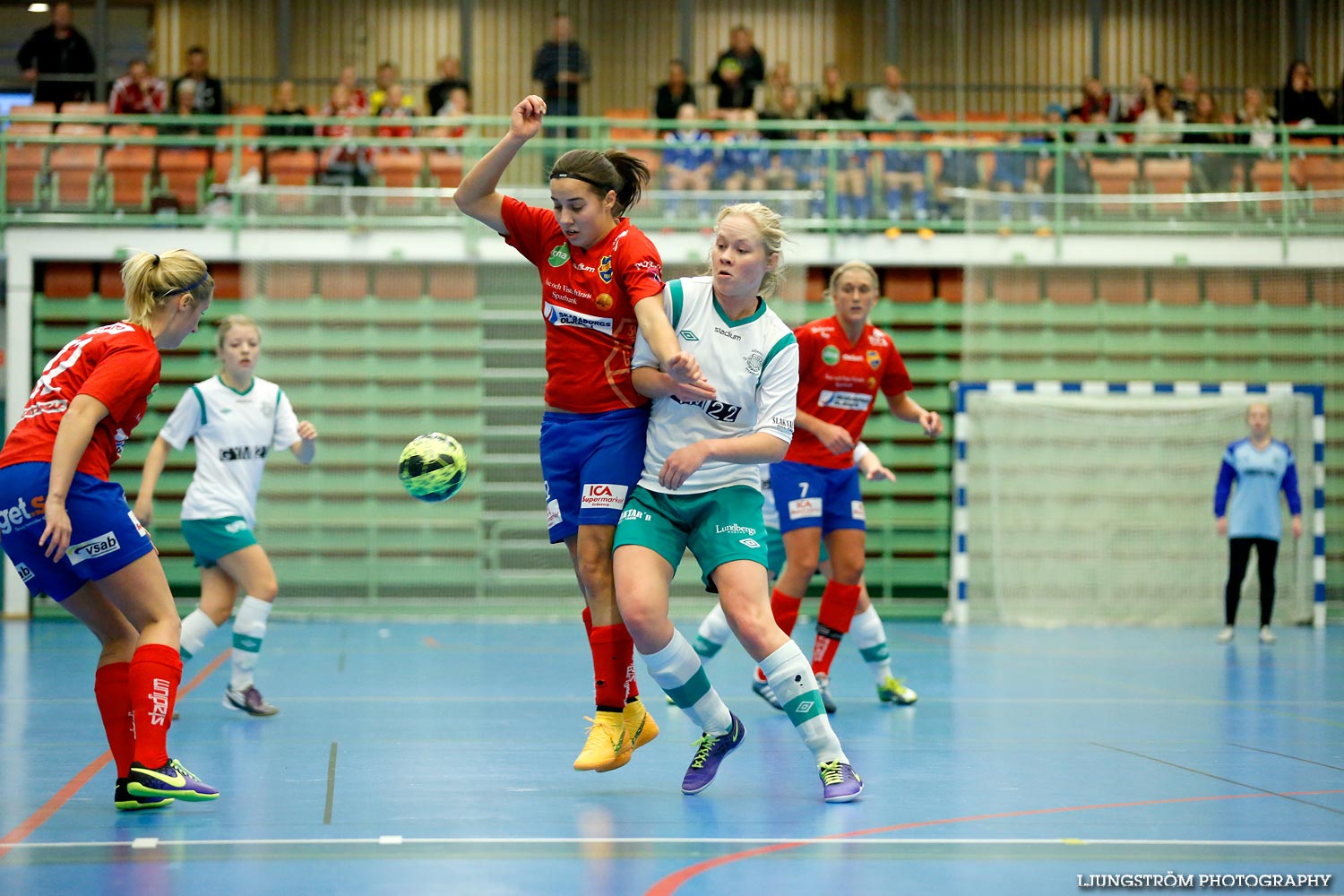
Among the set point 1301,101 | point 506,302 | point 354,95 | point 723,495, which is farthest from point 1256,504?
point 354,95

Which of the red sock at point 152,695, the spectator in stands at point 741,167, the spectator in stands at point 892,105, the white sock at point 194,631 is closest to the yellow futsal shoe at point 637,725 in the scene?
the red sock at point 152,695

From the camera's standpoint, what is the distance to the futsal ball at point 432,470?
5535mm

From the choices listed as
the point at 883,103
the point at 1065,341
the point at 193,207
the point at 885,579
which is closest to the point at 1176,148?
the point at 1065,341

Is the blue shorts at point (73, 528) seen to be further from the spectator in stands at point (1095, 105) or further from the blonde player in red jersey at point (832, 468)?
the spectator in stands at point (1095, 105)

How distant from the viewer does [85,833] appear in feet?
13.7

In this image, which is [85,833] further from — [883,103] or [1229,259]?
[883,103]

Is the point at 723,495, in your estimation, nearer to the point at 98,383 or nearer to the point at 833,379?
the point at 98,383

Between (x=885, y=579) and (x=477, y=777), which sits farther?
(x=885, y=579)

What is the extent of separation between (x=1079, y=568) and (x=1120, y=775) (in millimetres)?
8598

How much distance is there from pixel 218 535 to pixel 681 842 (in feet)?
12.9

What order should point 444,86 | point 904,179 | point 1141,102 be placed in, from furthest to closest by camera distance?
point 1141,102
point 444,86
point 904,179

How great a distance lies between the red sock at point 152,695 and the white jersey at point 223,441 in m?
2.62

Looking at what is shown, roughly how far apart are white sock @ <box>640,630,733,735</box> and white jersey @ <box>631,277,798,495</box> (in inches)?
21.8

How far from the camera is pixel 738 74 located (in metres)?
15.8
